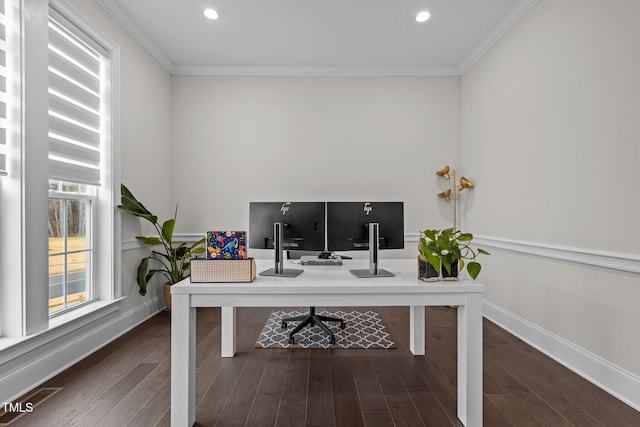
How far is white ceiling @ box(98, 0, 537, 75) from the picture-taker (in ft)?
9.92

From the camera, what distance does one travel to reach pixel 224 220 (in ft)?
14.1

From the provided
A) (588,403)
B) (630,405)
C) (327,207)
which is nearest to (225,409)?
(327,207)

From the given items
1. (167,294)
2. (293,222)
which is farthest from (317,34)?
(167,294)

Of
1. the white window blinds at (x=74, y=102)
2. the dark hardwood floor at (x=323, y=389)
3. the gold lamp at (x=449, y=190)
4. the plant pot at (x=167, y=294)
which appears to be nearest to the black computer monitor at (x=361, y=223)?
the dark hardwood floor at (x=323, y=389)

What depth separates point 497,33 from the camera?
3.38 metres

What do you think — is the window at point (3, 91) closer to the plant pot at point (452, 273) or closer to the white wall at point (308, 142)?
the white wall at point (308, 142)

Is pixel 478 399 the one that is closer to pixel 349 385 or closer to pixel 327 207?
pixel 349 385

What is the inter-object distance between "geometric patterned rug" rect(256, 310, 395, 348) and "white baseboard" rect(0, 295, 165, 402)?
127cm

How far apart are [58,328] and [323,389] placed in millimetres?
1835

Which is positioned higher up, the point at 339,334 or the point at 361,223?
the point at 361,223

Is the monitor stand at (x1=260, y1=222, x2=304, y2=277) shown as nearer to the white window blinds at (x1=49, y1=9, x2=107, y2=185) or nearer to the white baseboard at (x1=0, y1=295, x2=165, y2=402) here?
the white baseboard at (x1=0, y1=295, x2=165, y2=402)

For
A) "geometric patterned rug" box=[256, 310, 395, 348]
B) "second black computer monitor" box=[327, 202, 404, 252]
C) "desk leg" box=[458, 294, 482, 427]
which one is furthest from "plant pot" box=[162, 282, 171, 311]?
"desk leg" box=[458, 294, 482, 427]

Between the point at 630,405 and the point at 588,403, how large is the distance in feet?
0.72

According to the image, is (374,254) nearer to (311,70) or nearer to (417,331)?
(417,331)
